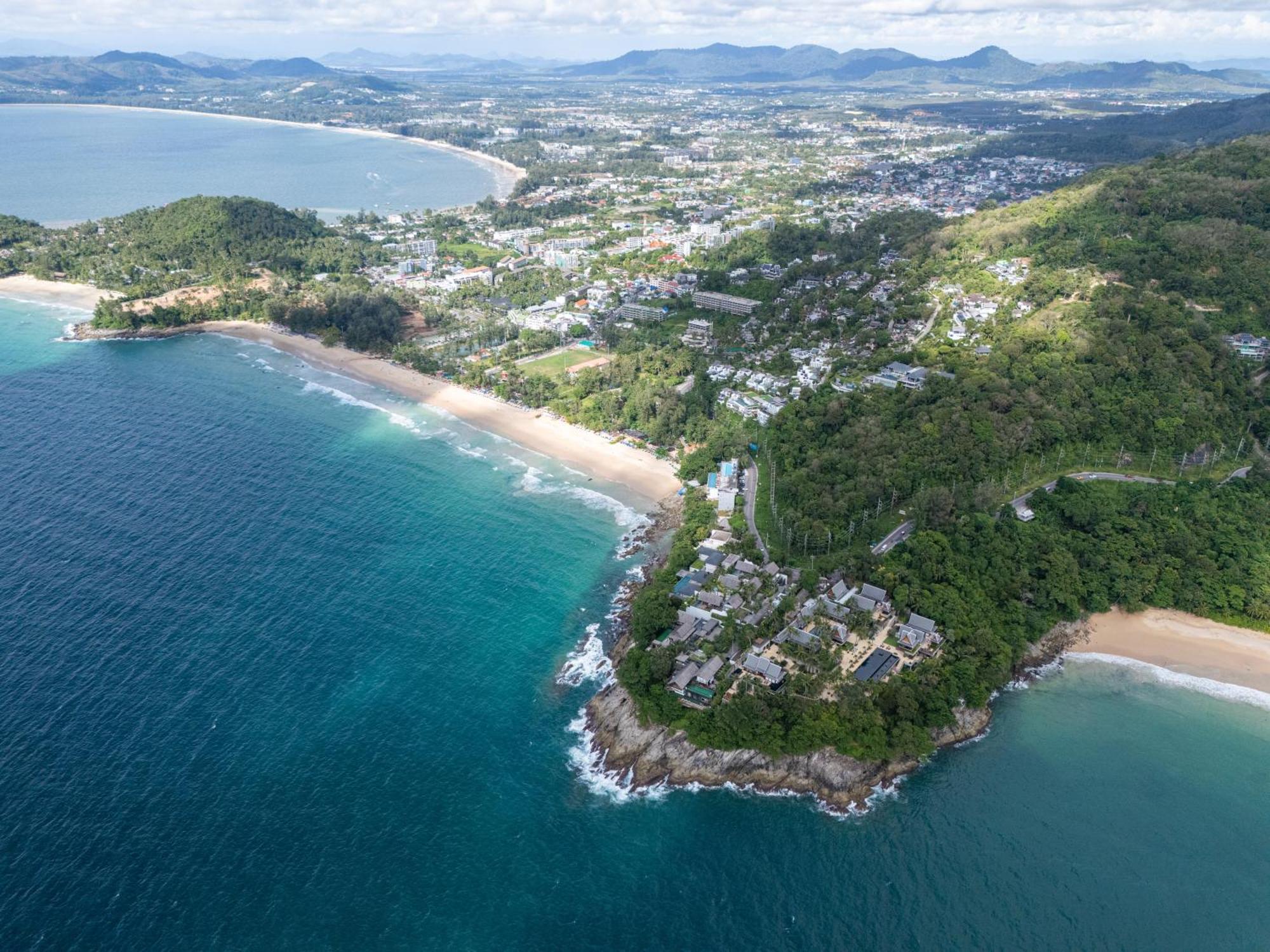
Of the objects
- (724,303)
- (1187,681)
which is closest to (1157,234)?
(724,303)

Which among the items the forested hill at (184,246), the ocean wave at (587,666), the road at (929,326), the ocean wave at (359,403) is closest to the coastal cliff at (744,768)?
the ocean wave at (587,666)

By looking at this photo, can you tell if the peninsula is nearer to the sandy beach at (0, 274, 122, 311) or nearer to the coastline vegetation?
the coastline vegetation

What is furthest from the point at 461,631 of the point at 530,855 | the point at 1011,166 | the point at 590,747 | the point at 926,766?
the point at 1011,166

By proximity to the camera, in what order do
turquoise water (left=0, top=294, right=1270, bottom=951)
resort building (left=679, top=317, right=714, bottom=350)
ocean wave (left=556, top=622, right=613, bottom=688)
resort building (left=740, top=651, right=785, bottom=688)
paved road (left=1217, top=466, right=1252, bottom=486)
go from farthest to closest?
resort building (left=679, top=317, right=714, bottom=350)
paved road (left=1217, top=466, right=1252, bottom=486)
ocean wave (left=556, top=622, right=613, bottom=688)
resort building (left=740, top=651, right=785, bottom=688)
turquoise water (left=0, top=294, right=1270, bottom=951)

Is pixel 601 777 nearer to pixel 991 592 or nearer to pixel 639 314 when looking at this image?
pixel 991 592

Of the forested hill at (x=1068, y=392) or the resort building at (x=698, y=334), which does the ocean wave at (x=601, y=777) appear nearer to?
the forested hill at (x=1068, y=392)

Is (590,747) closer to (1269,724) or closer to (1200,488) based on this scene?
(1269,724)

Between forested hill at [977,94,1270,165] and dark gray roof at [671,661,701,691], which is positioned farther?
forested hill at [977,94,1270,165]

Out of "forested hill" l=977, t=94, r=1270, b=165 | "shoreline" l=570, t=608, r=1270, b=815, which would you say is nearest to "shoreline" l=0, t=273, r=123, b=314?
"shoreline" l=570, t=608, r=1270, b=815
